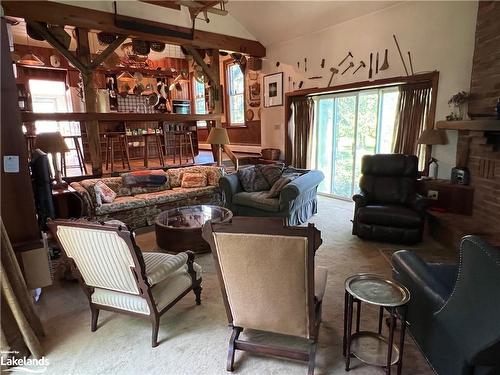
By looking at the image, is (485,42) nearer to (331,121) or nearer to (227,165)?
(331,121)

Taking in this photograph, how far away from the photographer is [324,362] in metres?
1.92

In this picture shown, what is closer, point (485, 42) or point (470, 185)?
point (485, 42)

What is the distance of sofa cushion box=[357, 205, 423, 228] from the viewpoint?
3671mm

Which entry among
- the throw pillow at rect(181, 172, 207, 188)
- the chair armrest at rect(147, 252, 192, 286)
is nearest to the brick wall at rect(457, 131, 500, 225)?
the chair armrest at rect(147, 252, 192, 286)

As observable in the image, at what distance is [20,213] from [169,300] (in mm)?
1355

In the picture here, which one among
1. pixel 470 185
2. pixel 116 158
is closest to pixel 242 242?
pixel 470 185

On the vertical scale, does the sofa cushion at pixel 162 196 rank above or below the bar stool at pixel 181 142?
below

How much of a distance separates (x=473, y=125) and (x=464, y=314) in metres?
2.81

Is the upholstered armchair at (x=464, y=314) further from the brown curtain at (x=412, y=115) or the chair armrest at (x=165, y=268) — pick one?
the brown curtain at (x=412, y=115)

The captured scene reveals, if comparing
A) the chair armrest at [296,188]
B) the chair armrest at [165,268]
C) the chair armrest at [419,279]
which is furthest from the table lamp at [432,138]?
the chair armrest at [165,268]

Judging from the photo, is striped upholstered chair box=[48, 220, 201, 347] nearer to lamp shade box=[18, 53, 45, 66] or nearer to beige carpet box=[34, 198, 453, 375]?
beige carpet box=[34, 198, 453, 375]

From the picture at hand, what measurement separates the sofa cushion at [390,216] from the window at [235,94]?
519cm

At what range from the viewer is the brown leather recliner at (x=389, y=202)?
12.2 ft

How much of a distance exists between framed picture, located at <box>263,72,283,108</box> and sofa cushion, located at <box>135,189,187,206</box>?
3.42m
